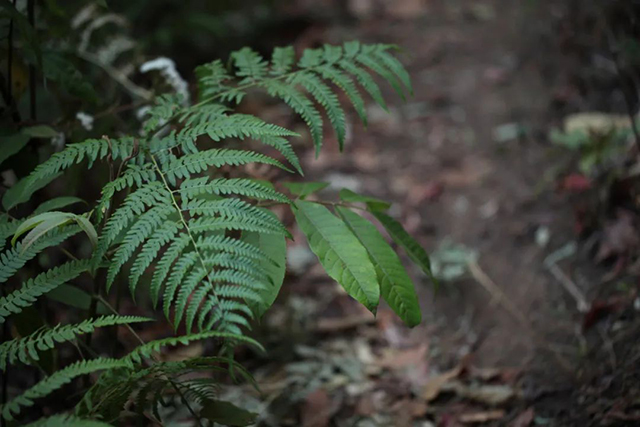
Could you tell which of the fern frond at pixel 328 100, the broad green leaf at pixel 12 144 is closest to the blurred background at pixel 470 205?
the broad green leaf at pixel 12 144

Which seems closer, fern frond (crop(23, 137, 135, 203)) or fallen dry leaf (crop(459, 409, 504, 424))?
fern frond (crop(23, 137, 135, 203))

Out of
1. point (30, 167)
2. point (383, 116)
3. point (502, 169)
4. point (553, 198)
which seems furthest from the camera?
point (383, 116)

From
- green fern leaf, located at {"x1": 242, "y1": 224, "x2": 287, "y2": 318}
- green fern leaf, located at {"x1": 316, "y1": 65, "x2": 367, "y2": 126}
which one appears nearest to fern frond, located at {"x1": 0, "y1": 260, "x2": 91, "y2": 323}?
green fern leaf, located at {"x1": 242, "y1": 224, "x2": 287, "y2": 318}

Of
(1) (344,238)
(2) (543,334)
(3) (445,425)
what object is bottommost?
(3) (445,425)

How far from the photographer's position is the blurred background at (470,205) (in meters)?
2.14

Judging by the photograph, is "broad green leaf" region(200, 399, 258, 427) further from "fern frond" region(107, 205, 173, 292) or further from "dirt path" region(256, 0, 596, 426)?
"dirt path" region(256, 0, 596, 426)

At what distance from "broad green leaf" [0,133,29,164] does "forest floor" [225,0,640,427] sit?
1187mm

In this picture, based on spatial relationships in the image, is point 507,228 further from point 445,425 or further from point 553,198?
point 445,425

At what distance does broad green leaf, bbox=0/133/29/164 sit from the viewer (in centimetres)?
168

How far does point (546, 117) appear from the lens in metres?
3.50

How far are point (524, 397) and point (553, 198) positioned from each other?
1.17 meters

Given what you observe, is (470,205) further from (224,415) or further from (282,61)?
(224,415)

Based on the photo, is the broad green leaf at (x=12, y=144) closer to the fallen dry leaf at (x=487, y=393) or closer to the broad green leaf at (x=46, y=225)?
the broad green leaf at (x=46, y=225)

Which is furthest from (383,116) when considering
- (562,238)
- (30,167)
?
(30,167)
